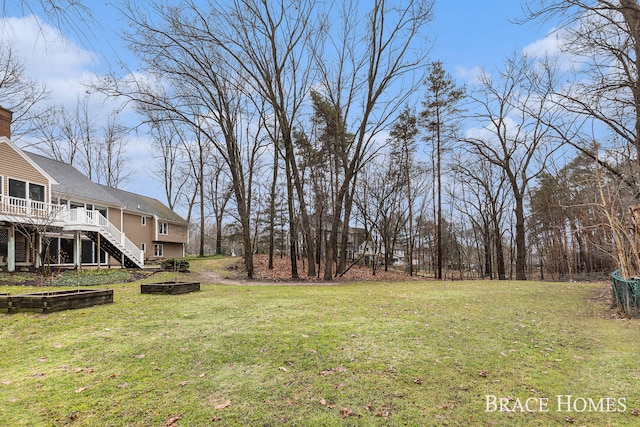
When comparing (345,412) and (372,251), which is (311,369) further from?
(372,251)

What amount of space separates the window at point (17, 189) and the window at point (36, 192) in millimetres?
360

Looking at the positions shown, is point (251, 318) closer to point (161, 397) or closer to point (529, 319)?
point (161, 397)

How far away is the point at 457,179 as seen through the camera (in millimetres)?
26047

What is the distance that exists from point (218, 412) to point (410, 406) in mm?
1666

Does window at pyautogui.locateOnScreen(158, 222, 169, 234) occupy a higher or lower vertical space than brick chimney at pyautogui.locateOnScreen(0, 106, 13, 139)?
lower

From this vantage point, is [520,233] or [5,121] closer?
[5,121]

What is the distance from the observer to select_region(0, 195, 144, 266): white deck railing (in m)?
15.0

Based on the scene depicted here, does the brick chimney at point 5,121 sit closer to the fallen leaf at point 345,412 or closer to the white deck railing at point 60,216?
the white deck railing at point 60,216

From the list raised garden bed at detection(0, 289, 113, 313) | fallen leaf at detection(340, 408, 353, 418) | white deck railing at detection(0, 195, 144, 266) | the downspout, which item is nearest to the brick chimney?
white deck railing at detection(0, 195, 144, 266)

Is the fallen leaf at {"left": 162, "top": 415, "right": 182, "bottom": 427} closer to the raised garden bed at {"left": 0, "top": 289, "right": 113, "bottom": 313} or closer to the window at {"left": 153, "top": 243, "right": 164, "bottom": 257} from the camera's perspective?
the raised garden bed at {"left": 0, "top": 289, "right": 113, "bottom": 313}

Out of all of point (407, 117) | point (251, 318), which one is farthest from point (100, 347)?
point (407, 117)

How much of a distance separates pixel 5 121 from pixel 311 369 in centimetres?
2155

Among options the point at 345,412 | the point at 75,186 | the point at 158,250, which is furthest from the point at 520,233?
the point at 158,250

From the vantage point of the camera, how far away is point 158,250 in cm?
2981
